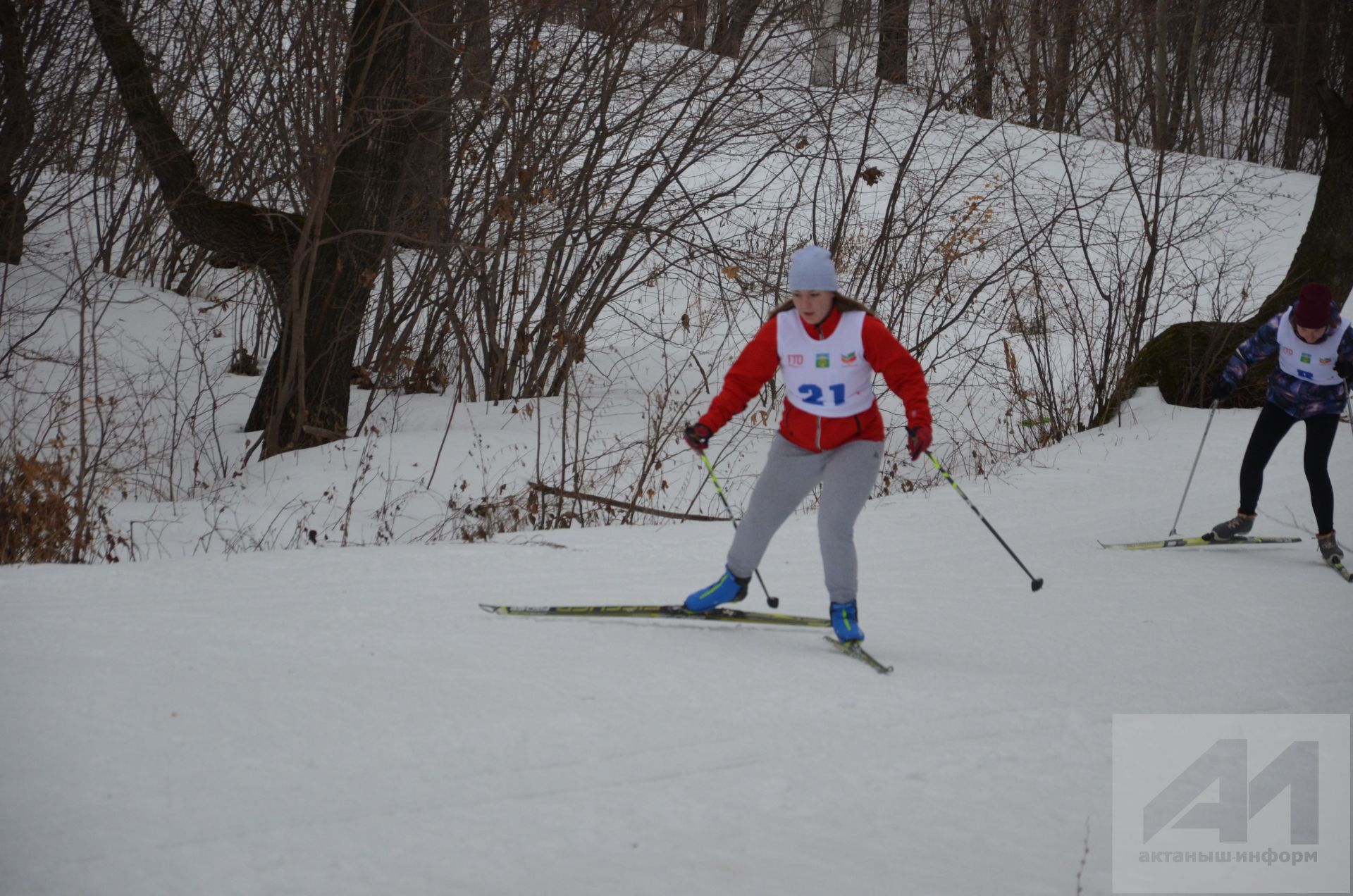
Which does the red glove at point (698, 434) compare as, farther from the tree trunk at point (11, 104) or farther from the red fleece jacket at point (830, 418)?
the tree trunk at point (11, 104)

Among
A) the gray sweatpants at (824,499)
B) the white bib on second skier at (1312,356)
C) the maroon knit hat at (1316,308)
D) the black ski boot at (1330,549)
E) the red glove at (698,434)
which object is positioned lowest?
the black ski boot at (1330,549)

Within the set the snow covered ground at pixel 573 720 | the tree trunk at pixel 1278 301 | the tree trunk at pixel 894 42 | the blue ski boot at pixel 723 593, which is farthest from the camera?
the tree trunk at pixel 1278 301

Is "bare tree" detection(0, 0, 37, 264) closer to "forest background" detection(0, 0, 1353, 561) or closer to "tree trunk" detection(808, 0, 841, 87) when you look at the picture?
"forest background" detection(0, 0, 1353, 561)

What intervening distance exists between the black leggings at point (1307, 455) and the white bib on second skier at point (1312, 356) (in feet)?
0.83

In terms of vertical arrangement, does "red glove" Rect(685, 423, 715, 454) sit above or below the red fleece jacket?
below

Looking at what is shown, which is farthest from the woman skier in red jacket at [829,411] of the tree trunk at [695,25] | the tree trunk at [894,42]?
the tree trunk at [894,42]

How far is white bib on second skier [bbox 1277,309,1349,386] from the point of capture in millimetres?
6695

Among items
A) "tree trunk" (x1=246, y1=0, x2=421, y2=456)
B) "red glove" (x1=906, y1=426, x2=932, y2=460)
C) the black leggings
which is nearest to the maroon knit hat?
the black leggings

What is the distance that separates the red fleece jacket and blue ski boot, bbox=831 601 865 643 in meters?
0.65

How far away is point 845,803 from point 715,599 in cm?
165

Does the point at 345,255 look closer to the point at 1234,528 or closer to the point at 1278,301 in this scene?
the point at 1234,528

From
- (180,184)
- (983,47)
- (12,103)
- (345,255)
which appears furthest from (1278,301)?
(12,103)

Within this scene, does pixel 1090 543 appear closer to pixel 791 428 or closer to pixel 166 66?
pixel 791 428

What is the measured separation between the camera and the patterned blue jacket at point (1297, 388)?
679 centimetres
